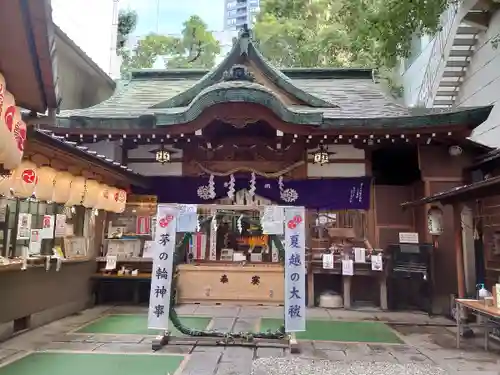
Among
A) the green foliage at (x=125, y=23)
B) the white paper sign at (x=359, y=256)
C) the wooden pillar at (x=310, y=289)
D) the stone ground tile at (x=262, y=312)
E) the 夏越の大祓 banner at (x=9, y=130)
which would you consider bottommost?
the stone ground tile at (x=262, y=312)

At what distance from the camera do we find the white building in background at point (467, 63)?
11.0m

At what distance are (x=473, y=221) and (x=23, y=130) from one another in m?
8.78

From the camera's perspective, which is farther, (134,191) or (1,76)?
(134,191)

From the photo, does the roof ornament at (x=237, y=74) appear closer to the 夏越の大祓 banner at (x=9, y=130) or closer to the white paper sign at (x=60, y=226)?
the white paper sign at (x=60, y=226)

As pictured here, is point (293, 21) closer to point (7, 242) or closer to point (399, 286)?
point (399, 286)

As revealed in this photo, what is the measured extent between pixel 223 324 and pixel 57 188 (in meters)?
4.02

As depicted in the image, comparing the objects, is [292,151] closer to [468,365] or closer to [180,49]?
[468,365]

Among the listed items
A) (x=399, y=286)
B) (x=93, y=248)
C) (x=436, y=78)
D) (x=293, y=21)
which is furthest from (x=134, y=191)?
(x=293, y=21)

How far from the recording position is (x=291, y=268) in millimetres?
6211

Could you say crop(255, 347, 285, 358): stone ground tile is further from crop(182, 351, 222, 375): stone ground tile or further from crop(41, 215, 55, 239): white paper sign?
crop(41, 215, 55, 239): white paper sign

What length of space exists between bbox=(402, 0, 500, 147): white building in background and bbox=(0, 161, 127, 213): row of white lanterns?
400 inches

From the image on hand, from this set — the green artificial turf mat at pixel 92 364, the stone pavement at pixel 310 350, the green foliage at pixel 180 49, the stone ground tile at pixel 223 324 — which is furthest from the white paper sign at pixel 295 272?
the green foliage at pixel 180 49

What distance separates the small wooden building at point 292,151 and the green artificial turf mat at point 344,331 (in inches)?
69.6

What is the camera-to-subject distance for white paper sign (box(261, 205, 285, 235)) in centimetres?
637
